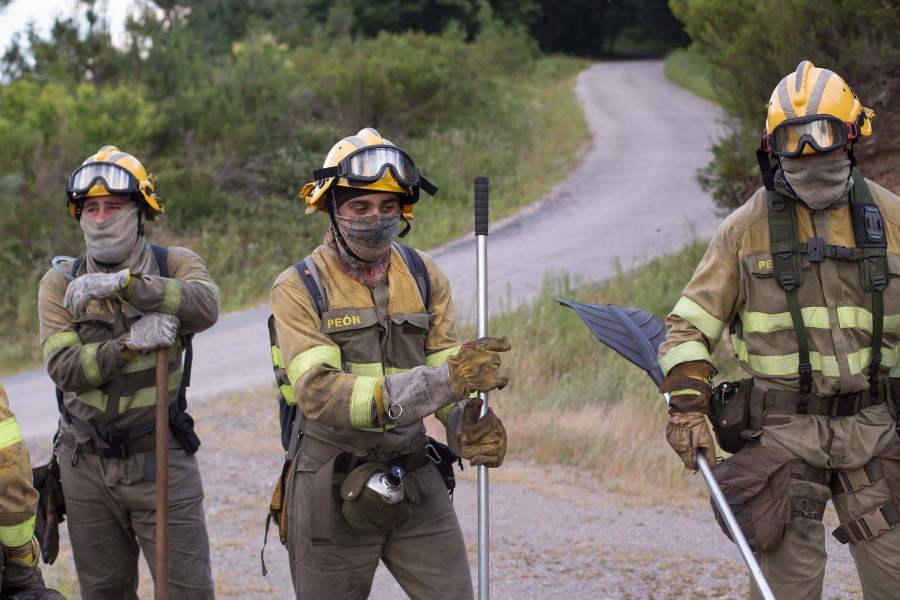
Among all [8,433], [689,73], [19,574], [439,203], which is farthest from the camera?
[689,73]

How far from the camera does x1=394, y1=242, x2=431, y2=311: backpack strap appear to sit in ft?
10.9

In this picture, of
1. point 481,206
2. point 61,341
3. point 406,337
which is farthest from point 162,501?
point 481,206

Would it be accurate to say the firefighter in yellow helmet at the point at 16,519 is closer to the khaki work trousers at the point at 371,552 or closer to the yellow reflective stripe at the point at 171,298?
the khaki work trousers at the point at 371,552

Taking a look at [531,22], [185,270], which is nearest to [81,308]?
[185,270]

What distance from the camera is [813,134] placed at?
10.0ft

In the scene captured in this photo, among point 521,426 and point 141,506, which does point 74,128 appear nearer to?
point 521,426

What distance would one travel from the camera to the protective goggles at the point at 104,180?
402 cm

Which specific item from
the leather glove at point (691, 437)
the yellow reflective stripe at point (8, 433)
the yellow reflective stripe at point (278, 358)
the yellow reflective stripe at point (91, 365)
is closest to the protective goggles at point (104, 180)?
the yellow reflective stripe at point (91, 365)

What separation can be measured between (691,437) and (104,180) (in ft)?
9.06

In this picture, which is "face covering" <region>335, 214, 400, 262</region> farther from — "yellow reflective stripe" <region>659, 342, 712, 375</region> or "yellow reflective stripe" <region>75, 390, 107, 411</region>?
"yellow reflective stripe" <region>75, 390, 107, 411</region>

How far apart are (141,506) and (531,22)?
37.9 meters

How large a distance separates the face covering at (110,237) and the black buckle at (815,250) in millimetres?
2867

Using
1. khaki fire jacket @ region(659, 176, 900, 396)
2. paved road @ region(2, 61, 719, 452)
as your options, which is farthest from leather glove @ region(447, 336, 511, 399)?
paved road @ region(2, 61, 719, 452)

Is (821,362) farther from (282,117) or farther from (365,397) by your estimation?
(282,117)
